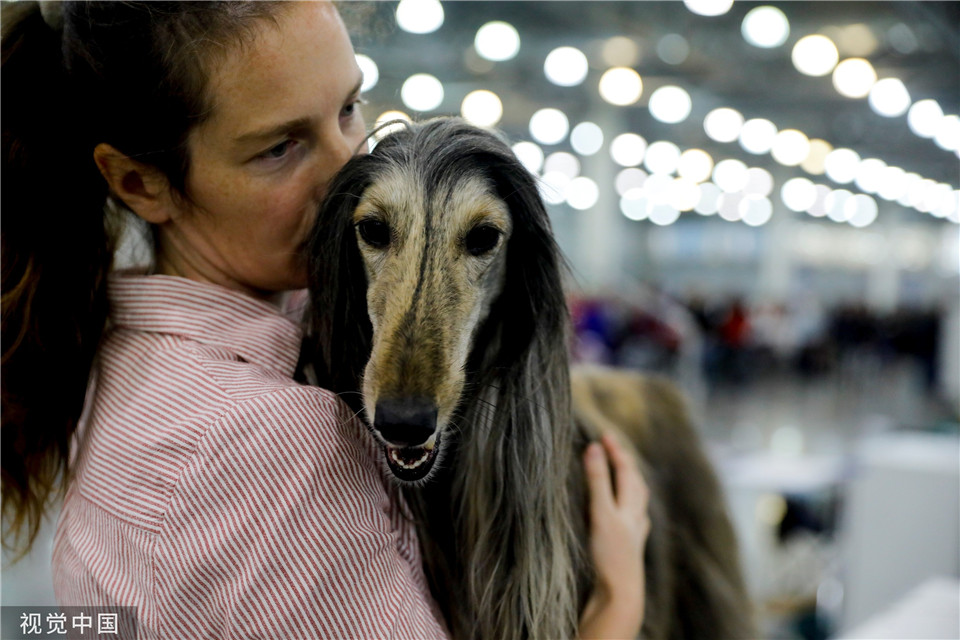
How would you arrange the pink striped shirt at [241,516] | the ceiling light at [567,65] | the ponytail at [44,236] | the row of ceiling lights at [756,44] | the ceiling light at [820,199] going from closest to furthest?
1. the pink striped shirt at [241,516]
2. the ponytail at [44,236]
3. the row of ceiling lights at [756,44]
4. the ceiling light at [567,65]
5. the ceiling light at [820,199]

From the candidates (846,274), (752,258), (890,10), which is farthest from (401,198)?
(846,274)

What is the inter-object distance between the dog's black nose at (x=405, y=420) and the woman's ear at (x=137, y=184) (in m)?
0.41

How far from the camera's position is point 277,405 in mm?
748

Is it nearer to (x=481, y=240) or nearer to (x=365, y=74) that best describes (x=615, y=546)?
(x=481, y=240)

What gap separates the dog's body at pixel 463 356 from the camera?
30.6 inches

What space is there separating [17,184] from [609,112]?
29.6ft

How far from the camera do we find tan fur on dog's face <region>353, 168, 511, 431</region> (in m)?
0.77

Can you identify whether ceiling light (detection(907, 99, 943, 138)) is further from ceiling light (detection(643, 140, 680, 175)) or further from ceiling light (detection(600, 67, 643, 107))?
ceiling light (detection(643, 140, 680, 175))

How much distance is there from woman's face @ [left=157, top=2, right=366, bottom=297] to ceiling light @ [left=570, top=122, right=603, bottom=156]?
873 centimetres

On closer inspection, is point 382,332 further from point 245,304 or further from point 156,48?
point 156,48

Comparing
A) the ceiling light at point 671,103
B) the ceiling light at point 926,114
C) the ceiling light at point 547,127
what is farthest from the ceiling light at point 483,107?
the ceiling light at point 926,114

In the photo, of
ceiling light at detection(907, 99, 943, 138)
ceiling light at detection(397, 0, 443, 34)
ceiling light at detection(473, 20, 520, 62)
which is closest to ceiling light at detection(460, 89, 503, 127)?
ceiling light at detection(473, 20, 520, 62)

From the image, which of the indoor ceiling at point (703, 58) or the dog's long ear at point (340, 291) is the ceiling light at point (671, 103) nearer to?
the indoor ceiling at point (703, 58)

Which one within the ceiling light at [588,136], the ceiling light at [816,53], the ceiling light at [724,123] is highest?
the ceiling light at [816,53]
